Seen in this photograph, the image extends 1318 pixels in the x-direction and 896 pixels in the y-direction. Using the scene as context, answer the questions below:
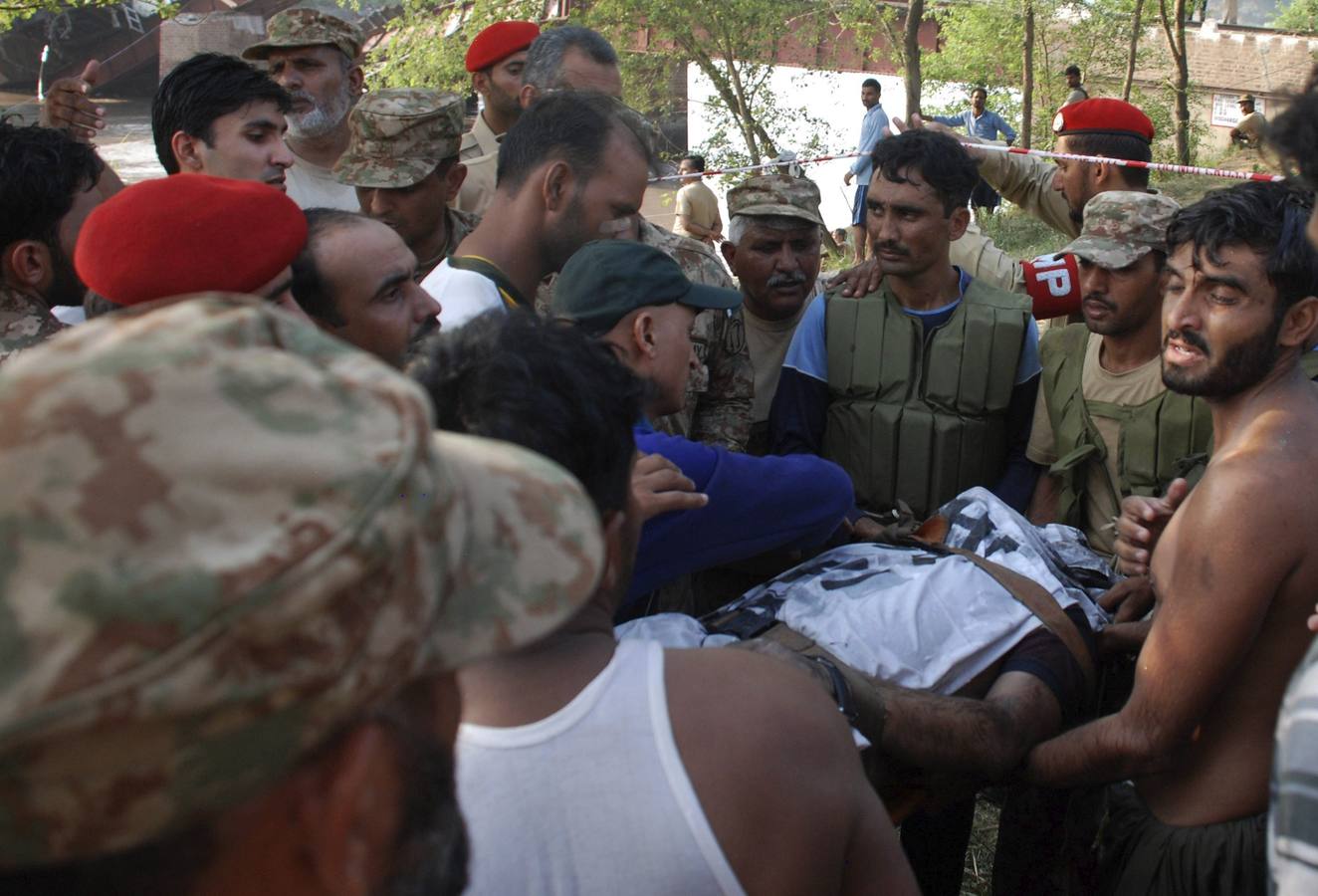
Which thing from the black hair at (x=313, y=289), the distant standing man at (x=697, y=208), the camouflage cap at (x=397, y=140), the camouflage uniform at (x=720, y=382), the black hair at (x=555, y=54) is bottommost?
the distant standing man at (x=697, y=208)

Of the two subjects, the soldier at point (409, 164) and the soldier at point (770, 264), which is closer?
the soldier at point (409, 164)

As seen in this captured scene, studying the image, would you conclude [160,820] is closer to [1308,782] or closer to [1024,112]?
[1308,782]

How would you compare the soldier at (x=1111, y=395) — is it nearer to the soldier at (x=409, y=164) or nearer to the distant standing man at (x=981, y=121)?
the soldier at (x=409, y=164)

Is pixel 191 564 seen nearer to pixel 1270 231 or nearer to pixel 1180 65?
pixel 1270 231

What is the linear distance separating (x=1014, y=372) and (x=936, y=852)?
160 cm

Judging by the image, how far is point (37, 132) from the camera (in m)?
3.24

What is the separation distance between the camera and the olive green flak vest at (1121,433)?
3447 mm

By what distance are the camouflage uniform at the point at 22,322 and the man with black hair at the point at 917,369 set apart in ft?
7.51

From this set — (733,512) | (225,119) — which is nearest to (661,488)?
(733,512)

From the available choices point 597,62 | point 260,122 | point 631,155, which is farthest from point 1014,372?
point 260,122

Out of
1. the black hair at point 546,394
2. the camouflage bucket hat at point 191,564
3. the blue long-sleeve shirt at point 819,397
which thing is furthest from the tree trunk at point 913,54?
the camouflage bucket hat at point 191,564

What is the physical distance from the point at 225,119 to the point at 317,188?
0.82 meters

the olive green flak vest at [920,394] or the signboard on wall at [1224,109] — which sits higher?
the signboard on wall at [1224,109]

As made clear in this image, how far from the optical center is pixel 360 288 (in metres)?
2.89
